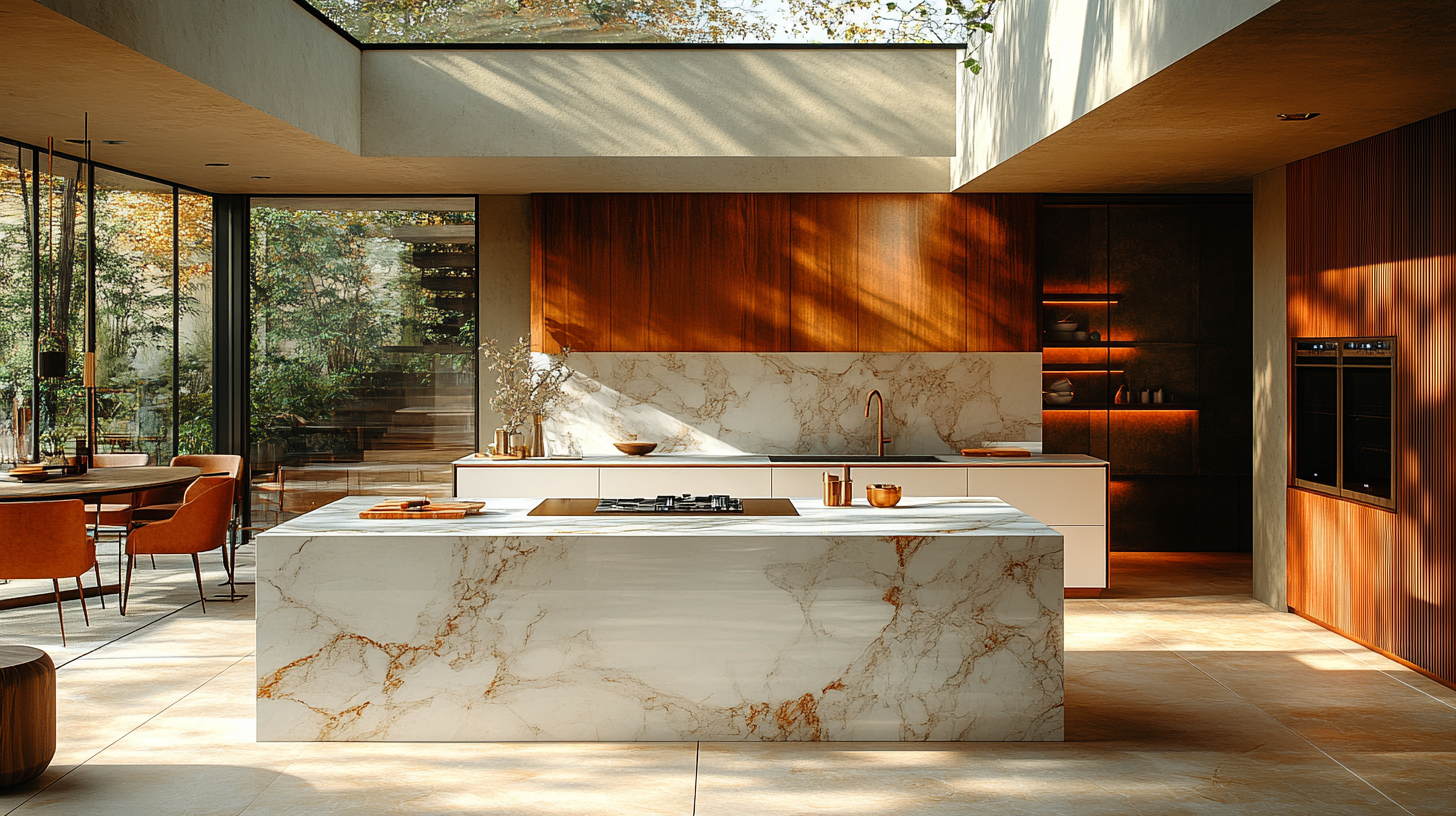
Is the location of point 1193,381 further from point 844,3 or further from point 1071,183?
point 844,3

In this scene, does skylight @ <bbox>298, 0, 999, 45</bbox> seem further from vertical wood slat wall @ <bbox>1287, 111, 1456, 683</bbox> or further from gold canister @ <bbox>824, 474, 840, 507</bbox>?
gold canister @ <bbox>824, 474, 840, 507</bbox>

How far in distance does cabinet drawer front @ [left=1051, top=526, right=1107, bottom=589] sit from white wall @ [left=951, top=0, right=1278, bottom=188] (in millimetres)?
2244

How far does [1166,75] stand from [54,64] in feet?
13.9

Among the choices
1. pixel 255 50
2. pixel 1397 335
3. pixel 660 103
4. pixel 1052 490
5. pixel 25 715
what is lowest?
pixel 25 715

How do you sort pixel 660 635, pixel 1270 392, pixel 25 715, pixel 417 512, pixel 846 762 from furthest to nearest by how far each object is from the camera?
pixel 1270 392
pixel 417 512
pixel 660 635
pixel 846 762
pixel 25 715

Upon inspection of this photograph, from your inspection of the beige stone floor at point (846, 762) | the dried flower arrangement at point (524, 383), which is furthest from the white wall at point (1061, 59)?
the dried flower arrangement at point (524, 383)

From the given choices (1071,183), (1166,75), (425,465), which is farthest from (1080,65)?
(425,465)

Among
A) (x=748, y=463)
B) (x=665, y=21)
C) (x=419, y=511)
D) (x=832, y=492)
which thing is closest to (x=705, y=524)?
(x=832, y=492)

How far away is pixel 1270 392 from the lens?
20.3 ft

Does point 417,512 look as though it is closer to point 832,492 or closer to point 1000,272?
point 832,492

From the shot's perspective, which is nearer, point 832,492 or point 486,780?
point 486,780

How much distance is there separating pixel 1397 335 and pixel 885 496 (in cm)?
258

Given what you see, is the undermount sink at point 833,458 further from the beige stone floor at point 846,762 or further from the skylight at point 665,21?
the skylight at point 665,21

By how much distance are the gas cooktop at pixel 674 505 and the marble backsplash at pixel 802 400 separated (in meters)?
2.66
